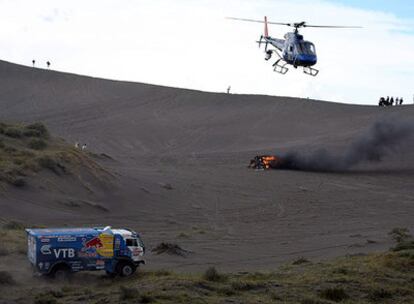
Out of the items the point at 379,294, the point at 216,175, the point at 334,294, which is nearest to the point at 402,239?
the point at 379,294

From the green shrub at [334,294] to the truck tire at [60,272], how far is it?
279 inches

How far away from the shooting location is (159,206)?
143 feet

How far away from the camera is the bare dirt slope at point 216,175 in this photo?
36.3 meters

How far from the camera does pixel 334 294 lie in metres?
24.4

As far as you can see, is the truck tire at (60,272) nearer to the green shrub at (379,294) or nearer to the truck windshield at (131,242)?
the truck windshield at (131,242)

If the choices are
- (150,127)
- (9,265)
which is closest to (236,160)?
(150,127)

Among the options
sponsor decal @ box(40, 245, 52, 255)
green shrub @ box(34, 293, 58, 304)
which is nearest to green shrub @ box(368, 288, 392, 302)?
green shrub @ box(34, 293, 58, 304)

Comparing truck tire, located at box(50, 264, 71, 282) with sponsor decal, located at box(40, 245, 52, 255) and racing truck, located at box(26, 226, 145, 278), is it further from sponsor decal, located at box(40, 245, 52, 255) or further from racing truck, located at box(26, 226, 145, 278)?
sponsor decal, located at box(40, 245, 52, 255)

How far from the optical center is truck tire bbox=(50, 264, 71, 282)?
2658 centimetres

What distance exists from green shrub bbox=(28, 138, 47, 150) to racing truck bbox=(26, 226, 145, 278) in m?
21.2

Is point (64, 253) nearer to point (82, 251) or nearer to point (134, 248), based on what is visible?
point (82, 251)

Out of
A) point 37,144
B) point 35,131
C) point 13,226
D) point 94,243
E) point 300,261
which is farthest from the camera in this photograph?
point 35,131

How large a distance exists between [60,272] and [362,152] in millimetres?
37333

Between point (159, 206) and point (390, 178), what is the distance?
59.0 ft
